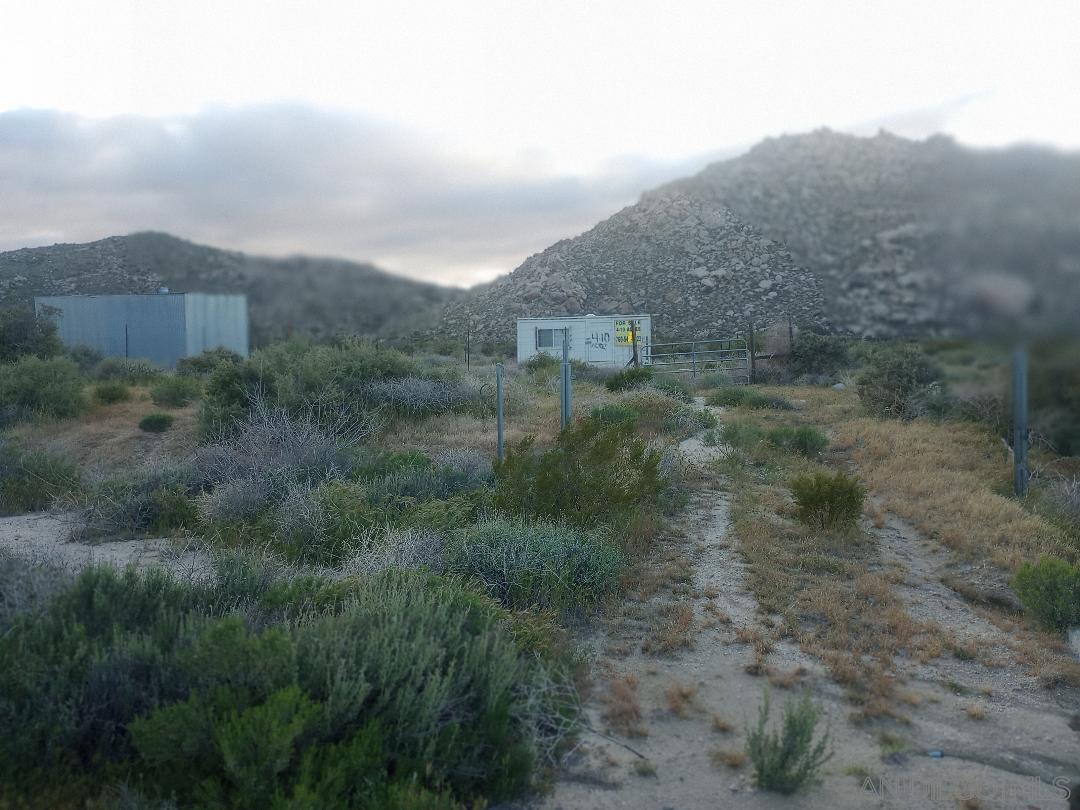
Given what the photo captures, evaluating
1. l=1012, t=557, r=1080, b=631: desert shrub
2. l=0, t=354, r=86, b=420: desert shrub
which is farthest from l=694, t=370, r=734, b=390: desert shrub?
l=1012, t=557, r=1080, b=631: desert shrub

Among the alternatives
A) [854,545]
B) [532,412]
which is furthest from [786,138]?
[532,412]

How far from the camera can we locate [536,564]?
616 cm

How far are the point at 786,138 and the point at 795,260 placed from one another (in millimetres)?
466

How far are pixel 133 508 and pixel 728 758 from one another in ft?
23.2

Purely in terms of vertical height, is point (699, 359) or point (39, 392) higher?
point (699, 359)

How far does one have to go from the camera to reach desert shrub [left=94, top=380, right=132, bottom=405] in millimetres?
18656

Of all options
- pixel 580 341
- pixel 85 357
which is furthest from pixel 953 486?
pixel 85 357

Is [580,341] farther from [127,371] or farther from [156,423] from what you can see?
[156,423]

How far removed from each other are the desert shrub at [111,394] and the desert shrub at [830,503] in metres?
15.6

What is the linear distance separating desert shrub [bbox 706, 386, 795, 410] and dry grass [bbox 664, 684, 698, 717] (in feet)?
48.4

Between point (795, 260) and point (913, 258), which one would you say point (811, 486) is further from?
point (913, 258)

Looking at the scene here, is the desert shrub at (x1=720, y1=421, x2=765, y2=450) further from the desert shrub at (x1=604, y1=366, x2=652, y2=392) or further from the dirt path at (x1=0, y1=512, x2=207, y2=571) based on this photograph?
the dirt path at (x1=0, y1=512, x2=207, y2=571)

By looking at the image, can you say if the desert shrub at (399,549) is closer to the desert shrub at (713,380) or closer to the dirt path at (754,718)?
the dirt path at (754,718)

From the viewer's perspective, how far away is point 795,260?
2.65 metres
